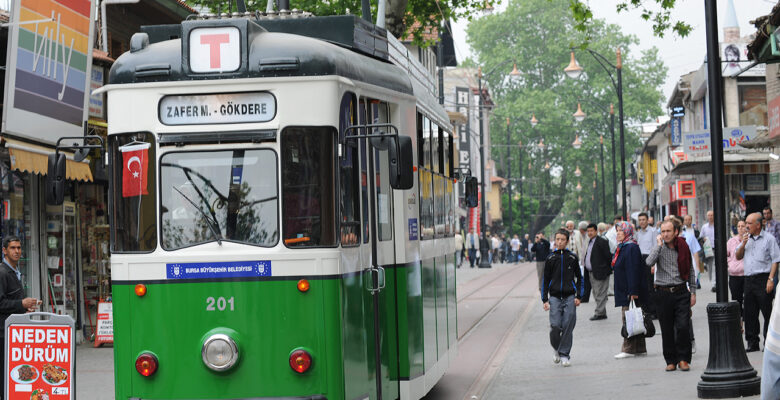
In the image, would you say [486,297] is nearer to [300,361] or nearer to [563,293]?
[563,293]

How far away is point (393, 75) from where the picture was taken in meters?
10.2

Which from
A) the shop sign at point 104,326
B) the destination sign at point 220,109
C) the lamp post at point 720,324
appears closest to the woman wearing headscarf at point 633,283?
the lamp post at point 720,324

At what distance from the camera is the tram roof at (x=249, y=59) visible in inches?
332

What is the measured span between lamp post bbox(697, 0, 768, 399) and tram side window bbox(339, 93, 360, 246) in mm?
4194

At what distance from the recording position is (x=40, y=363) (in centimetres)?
903

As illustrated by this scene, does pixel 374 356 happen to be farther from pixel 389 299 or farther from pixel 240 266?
pixel 240 266

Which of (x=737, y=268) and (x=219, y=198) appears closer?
(x=219, y=198)

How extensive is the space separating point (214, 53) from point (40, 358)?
265 centimetres

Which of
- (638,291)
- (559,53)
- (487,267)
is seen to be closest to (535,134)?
(559,53)

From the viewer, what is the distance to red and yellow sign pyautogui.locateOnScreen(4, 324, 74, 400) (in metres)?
8.99

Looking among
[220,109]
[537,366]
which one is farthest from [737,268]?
[220,109]

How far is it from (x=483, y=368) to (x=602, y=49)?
236ft

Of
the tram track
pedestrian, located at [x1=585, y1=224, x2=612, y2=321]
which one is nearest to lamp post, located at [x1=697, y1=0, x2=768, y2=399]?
the tram track

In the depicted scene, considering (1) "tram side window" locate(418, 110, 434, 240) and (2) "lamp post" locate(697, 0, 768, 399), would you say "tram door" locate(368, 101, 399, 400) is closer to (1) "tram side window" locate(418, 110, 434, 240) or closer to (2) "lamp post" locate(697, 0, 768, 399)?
(1) "tram side window" locate(418, 110, 434, 240)
